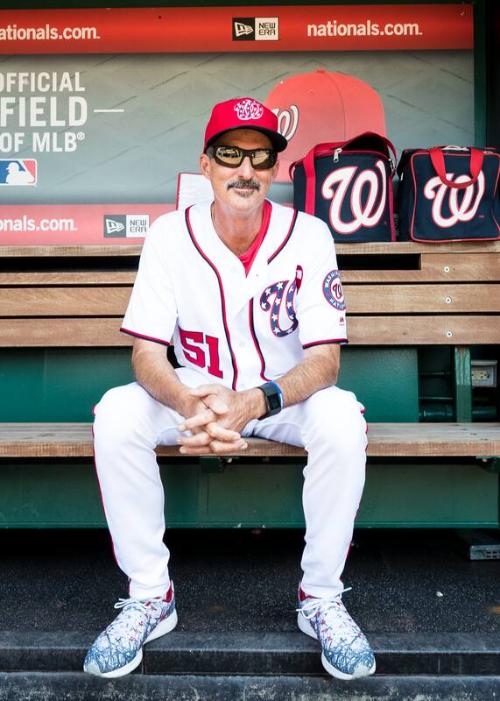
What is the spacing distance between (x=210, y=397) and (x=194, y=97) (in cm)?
194

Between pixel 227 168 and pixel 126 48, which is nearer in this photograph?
pixel 227 168

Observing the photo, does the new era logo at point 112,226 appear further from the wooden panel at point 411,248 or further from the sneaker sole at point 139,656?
the sneaker sole at point 139,656

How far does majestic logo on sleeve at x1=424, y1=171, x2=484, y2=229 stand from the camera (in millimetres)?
2531

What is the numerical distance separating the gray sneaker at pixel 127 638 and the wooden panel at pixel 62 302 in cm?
114

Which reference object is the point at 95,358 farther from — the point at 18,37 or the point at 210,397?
the point at 18,37

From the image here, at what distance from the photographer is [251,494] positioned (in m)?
2.28

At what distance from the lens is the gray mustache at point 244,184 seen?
1.96 meters

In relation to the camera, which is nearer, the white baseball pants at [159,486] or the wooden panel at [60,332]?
the white baseball pants at [159,486]

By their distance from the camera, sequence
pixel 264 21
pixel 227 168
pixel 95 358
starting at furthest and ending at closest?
pixel 264 21, pixel 95 358, pixel 227 168

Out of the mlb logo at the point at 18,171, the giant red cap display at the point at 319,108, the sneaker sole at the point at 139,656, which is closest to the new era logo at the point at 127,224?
the mlb logo at the point at 18,171

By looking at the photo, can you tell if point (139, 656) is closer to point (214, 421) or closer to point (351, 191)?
point (214, 421)

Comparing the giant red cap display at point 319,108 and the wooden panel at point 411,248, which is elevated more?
the giant red cap display at point 319,108

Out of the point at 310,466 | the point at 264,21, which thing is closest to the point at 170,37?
the point at 264,21

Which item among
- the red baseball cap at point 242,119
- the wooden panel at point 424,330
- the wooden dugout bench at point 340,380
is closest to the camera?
the red baseball cap at point 242,119
